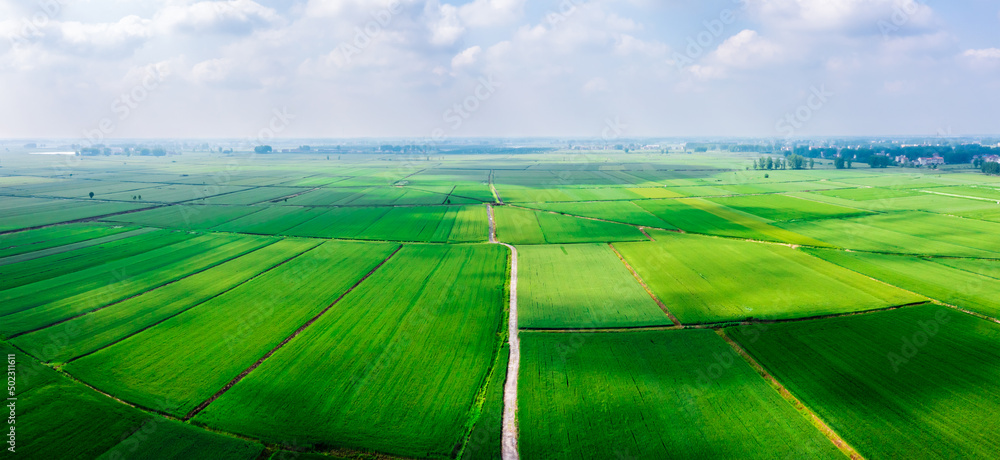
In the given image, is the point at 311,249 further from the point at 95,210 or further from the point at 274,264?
the point at 95,210

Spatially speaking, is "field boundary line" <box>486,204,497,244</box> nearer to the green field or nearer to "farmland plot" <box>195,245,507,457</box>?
the green field

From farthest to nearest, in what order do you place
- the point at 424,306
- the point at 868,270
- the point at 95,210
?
1. the point at 95,210
2. the point at 868,270
3. the point at 424,306

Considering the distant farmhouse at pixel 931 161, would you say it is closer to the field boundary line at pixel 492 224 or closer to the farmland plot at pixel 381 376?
the field boundary line at pixel 492 224

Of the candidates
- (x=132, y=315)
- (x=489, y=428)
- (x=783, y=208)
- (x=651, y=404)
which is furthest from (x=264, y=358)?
(x=783, y=208)

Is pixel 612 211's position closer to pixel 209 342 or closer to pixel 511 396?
pixel 511 396

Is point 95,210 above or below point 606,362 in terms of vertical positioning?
above

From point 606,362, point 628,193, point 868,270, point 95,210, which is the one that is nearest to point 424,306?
point 606,362

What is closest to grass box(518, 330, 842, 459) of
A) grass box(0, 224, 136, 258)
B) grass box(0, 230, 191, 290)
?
grass box(0, 230, 191, 290)
